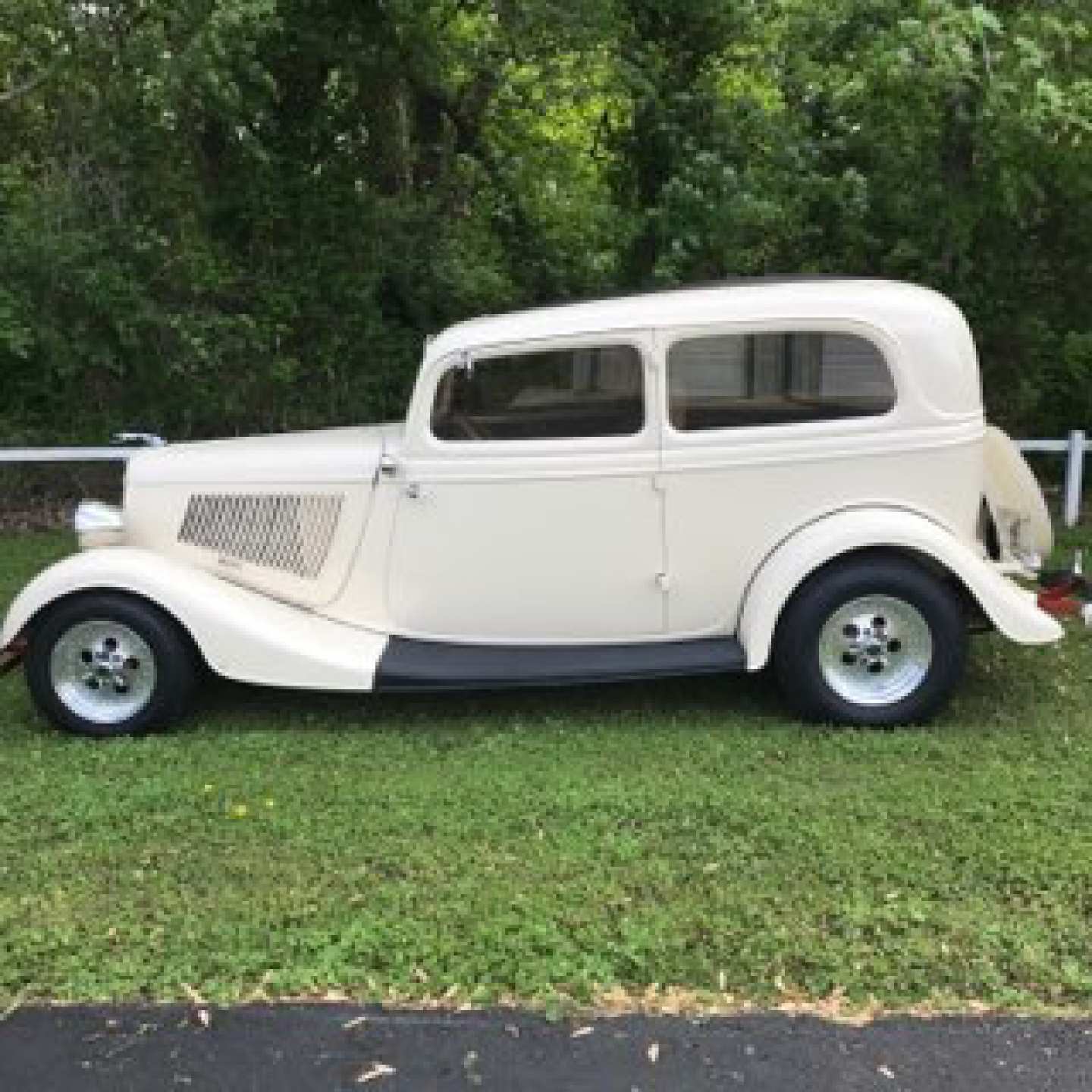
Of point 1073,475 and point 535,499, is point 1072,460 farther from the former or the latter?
point 535,499

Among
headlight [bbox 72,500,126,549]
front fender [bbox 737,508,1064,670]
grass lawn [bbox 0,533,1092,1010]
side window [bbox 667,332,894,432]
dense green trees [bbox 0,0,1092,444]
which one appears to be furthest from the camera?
dense green trees [bbox 0,0,1092,444]

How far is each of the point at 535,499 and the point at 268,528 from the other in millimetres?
1087

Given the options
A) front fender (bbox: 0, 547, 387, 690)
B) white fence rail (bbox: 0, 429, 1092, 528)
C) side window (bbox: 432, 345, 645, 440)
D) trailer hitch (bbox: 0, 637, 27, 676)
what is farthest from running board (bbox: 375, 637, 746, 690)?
white fence rail (bbox: 0, 429, 1092, 528)

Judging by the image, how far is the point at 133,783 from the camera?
5199 millimetres

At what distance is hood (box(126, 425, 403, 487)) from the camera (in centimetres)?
582

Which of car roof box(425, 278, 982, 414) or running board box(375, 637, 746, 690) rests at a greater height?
car roof box(425, 278, 982, 414)

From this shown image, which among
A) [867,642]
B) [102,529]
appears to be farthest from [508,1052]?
[102,529]

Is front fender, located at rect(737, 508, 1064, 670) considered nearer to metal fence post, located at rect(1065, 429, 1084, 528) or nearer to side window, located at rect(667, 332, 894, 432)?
side window, located at rect(667, 332, 894, 432)

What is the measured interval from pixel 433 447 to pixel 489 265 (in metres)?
4.75

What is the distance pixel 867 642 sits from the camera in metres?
5.64

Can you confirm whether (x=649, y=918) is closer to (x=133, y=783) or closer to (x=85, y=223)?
(x=133, y=783)

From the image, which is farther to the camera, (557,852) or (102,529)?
(102,529)

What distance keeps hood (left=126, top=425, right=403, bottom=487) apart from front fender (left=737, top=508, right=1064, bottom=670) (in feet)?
5.11

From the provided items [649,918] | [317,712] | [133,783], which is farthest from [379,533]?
[649,918]
